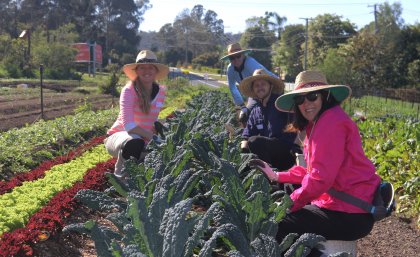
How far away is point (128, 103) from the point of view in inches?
233

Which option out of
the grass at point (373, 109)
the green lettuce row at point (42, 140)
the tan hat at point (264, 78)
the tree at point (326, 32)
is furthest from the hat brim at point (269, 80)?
the tree at point (326, 32)

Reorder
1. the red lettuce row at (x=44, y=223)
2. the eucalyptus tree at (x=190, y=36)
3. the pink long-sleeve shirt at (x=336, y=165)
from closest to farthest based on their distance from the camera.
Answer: the pink long-sleeve shirt at (x=336, y=165)
the red lettuce row at (x=44, y=223)
the eucalyptus tree at (x=190, y=36)

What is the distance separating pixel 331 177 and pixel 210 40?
304ft

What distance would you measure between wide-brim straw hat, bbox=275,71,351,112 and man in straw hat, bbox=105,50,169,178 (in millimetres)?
2144

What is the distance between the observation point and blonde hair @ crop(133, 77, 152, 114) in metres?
6.01

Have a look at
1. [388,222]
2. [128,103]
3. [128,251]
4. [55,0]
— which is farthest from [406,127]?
[55,0]

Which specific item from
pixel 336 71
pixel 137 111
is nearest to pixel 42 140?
pixel 137 111

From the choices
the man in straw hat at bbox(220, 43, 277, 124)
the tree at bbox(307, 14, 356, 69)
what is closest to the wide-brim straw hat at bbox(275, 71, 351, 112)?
the man in straw hat at bbox(220, 43, 277, 124)

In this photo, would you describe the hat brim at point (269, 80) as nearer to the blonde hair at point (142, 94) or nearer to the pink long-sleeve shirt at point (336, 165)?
the blonde hair at point (142, 94)

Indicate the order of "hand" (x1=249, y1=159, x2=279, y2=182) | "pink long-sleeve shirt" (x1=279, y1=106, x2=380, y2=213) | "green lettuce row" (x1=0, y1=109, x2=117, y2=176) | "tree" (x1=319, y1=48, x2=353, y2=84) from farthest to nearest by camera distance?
"tree" (x1=319, y1=48, x2=353, y2=84), "green lettuce row" (x1=0, y1=109, x2=117, y2=176), "hand" (x1=249, y1=159, x2=279, y2=182), "pink long-sleeve shirt" (x1=279, y1=106, x2=380, y2=213)

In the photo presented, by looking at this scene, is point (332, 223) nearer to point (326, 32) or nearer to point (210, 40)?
point (326, 32)

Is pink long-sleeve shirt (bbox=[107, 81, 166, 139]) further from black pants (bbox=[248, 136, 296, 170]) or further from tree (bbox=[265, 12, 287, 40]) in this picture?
tree (bbox=[265, 12, 287, 40])

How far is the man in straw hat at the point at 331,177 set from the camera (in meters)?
3.43

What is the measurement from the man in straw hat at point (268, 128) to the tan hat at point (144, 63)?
0.94 meters
